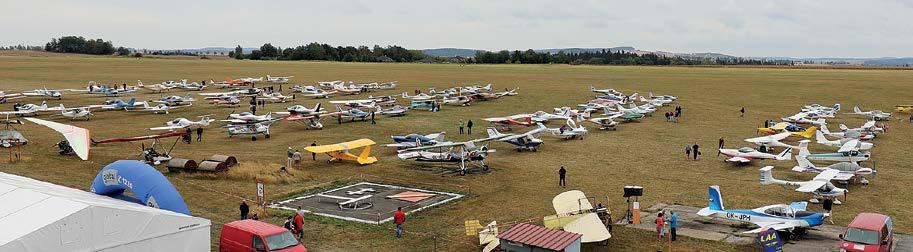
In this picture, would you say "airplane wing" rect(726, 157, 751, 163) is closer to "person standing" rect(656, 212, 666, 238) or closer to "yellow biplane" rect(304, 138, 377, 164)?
"person standing" rect(656, 212, 666, 238)

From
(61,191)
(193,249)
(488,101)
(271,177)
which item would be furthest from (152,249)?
(488,101)

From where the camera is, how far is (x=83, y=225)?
14.0m

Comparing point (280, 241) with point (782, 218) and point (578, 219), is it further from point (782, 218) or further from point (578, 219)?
point (782, 218)

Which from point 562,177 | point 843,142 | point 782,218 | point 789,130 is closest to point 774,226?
point 782,218

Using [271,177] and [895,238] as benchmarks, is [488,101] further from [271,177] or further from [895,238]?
[895,238]

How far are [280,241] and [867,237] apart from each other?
14803 millimetres

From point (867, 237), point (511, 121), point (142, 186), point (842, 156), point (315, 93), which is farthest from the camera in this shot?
point (315, 93)

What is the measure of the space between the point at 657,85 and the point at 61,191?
9753 centimetres

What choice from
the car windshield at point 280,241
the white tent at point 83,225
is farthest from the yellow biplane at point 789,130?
the white tent at point 83,225

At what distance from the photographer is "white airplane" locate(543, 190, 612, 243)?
1881 cm

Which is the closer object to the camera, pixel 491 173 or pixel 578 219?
pixel 578 219

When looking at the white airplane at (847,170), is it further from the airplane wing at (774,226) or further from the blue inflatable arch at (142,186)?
the blue inflatable arch at (142,186)

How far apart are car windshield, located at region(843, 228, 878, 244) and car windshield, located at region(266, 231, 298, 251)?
14.2m

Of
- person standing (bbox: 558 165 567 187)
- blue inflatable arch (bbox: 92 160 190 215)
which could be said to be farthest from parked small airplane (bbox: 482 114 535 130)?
blue inflatable arch (bbox: 92 160 190 215)
